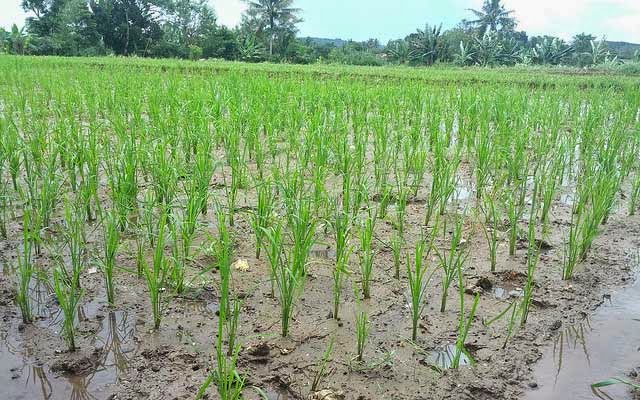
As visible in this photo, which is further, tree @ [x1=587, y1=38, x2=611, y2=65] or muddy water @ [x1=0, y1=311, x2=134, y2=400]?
tree @ [x1=587, y1=38, x2=611, y2=65]

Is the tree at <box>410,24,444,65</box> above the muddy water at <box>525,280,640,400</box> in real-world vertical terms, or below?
above

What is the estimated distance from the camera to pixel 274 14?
3984 centimetres

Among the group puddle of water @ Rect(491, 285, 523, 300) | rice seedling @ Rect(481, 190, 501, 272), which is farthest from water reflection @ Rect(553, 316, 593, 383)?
rice seedling @ Rect(481, 190, 501, 272)

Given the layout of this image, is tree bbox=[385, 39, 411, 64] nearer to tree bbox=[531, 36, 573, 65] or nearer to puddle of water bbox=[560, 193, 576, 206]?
tree bbox=[531, 36, 573, 65]

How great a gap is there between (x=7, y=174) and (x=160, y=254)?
2480 mm

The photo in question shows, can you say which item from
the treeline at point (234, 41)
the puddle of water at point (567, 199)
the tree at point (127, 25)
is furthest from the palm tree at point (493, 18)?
the puddle of water at point (567, 199)

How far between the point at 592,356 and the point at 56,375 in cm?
190

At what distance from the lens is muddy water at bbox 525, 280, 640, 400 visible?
5.73 feet

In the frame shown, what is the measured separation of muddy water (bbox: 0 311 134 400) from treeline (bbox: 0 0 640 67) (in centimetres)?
2745

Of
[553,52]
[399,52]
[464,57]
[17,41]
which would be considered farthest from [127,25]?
[553,52]

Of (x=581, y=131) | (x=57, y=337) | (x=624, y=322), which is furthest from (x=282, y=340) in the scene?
(x=581, y=131)

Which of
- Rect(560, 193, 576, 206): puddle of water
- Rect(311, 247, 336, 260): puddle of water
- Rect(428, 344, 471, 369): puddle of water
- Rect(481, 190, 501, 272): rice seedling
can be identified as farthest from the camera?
Rect(560, 193, 576, 206): puddle of water

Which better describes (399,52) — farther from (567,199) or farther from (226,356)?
(226,356)

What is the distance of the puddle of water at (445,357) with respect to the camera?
1.88m
